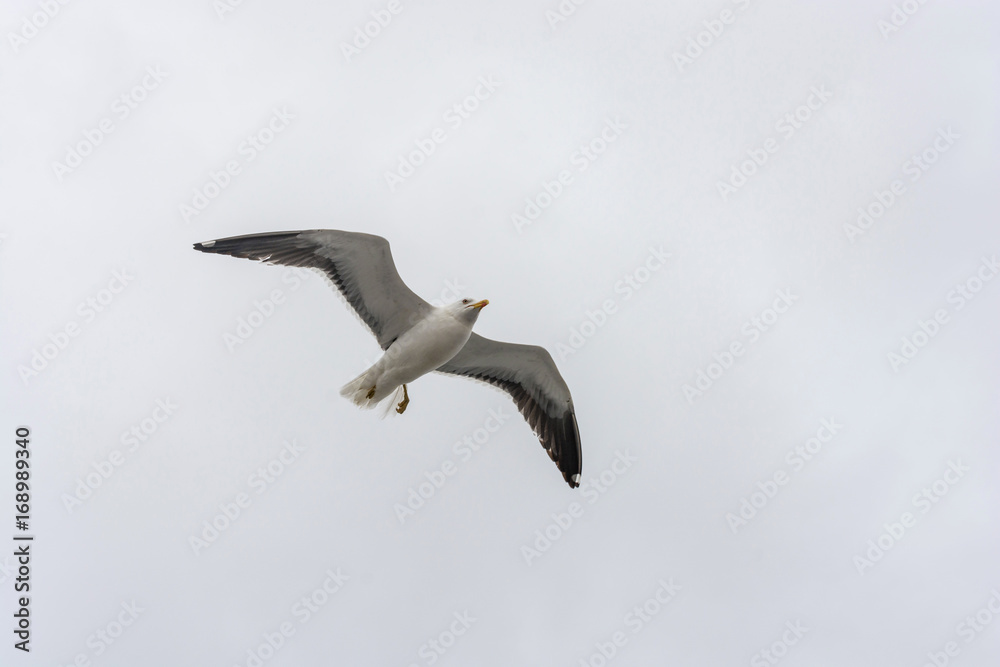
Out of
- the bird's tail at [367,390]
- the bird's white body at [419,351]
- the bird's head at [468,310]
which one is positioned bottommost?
the bird's tail at [367,390]

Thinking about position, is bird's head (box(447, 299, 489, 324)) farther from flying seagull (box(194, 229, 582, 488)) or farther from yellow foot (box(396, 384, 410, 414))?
yellow foot (box(396, 384, 410, 414))

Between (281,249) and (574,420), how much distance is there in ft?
16.3

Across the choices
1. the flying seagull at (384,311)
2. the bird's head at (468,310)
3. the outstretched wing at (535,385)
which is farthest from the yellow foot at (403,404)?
the bird's head at (468,310)

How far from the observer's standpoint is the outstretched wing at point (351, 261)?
42.3 feet

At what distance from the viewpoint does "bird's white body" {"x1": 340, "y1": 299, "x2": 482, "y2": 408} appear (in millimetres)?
12945

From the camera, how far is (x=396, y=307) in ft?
44.3

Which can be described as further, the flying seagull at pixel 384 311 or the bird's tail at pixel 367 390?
the bird's tail at pixel 367 390

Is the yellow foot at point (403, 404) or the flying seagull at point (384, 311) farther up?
the flying seagull at point (384, 311)

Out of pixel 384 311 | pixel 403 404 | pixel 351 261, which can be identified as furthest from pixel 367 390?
pixel 351 261

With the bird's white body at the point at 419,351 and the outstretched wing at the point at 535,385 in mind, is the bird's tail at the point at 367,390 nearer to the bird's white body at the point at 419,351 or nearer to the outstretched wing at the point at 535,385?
the bird's white body at the point at 419,351

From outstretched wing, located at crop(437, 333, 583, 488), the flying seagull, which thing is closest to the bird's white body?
the flying seagull

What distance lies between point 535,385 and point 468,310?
2.33 metres

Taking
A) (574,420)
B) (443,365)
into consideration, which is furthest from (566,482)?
(443,365)

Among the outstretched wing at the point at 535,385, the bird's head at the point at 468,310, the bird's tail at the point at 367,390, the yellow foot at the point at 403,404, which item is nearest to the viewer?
the bird's head at the point at 468,310
